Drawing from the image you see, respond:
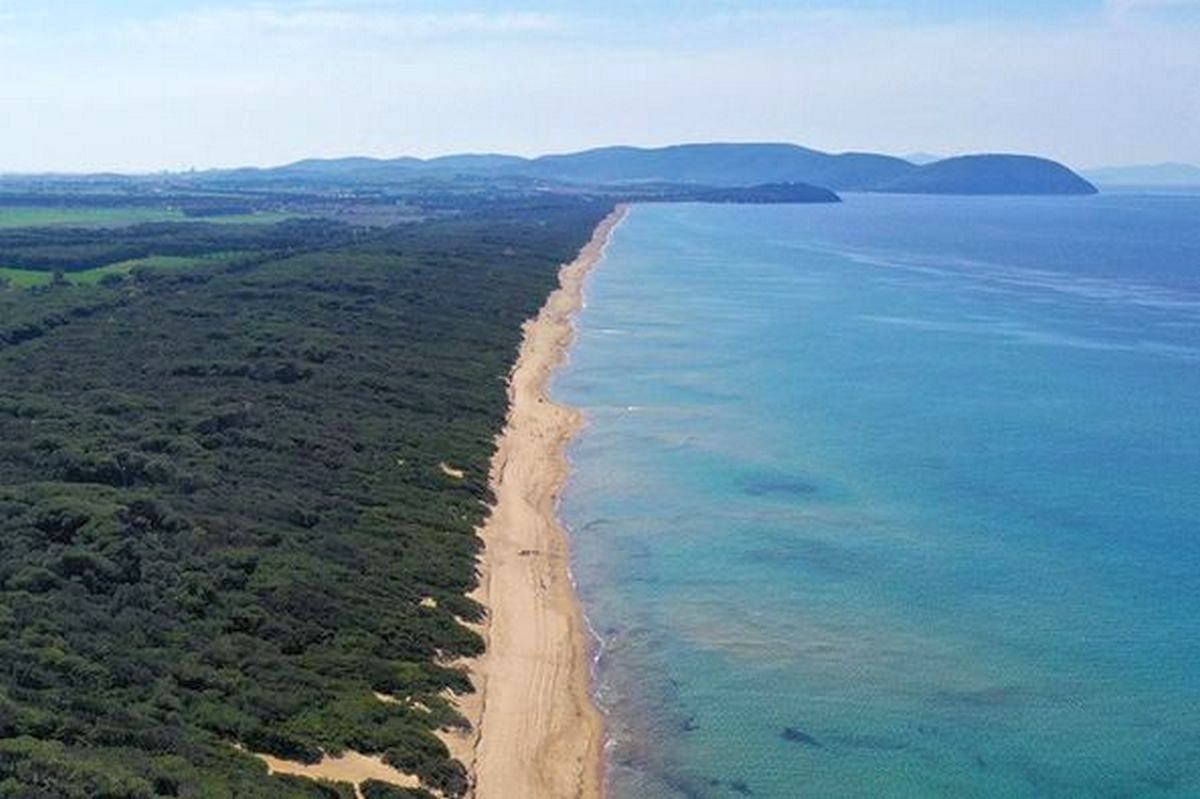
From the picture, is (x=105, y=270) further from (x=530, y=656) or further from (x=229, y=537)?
(x=530, y=656)

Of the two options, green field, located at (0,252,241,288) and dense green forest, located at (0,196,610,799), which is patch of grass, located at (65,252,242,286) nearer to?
green field, located at (0,252,241,288)

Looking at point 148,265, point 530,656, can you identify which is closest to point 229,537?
point 530,656

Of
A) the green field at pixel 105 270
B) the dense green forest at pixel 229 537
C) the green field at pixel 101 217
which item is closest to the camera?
the dense green forest at pixel 229 537

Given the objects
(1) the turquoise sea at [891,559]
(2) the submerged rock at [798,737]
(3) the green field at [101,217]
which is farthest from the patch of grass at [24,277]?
(2) the submerged rock at [798,737]

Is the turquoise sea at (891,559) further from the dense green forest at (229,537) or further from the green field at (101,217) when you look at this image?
the green field at (101,217)

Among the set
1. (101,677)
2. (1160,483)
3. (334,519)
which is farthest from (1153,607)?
(101,677)
